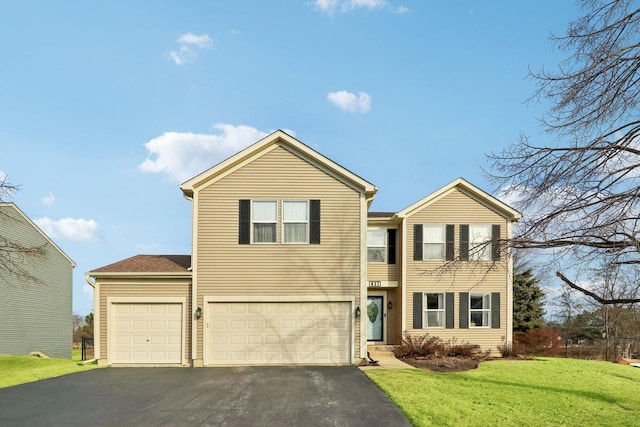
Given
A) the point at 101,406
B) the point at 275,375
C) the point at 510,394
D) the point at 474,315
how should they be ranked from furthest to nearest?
the point at 474,315 < the point at 275,375 < the point at 510,394 < the point at 101,406

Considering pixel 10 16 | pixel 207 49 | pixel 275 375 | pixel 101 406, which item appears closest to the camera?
pixel 101 406

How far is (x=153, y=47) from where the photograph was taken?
13664mm

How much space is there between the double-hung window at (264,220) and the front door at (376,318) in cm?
648

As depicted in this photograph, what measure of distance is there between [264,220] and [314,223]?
66.1 inches

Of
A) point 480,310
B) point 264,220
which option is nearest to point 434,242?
point 480,310

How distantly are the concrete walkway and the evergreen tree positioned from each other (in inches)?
372

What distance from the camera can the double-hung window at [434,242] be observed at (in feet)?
59.9

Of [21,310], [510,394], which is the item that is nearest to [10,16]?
[21,310]

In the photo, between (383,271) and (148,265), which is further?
(383,271)

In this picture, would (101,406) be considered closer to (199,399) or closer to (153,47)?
(199,399)

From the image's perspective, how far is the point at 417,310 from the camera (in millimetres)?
17812

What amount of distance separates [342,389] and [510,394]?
376 centimetres

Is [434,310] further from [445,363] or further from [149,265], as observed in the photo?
[149,265]

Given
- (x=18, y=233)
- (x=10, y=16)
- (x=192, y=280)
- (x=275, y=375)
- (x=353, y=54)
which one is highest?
(x=10, y=16)
